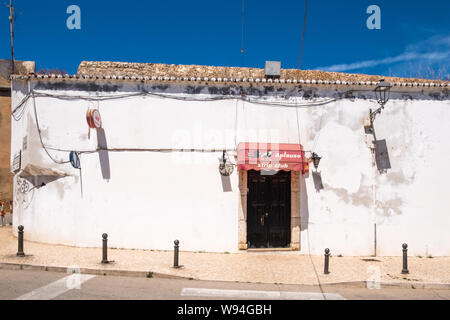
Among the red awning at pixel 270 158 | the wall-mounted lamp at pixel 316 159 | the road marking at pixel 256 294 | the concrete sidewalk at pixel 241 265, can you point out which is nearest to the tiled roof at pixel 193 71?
the wall-mounted lamp at pixel 316 159

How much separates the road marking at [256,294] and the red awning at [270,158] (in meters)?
3.94

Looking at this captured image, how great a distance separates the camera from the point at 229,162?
38.6 feet

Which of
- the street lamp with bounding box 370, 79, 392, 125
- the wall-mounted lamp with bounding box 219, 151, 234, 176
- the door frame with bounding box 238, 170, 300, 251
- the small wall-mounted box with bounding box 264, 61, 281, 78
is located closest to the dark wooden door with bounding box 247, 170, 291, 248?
the door frame with bounding box 238, 170, 300, 251

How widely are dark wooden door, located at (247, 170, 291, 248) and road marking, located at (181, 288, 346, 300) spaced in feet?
13.2

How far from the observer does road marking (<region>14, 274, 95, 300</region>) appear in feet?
22.3

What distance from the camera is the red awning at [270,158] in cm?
1111

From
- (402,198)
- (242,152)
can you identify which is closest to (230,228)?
(242,152)

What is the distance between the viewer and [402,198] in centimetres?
1207

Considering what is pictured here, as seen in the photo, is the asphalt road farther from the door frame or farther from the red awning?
the red awning

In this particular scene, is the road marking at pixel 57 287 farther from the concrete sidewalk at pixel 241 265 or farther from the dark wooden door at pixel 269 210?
the dark wooden door at pixel 269 210
